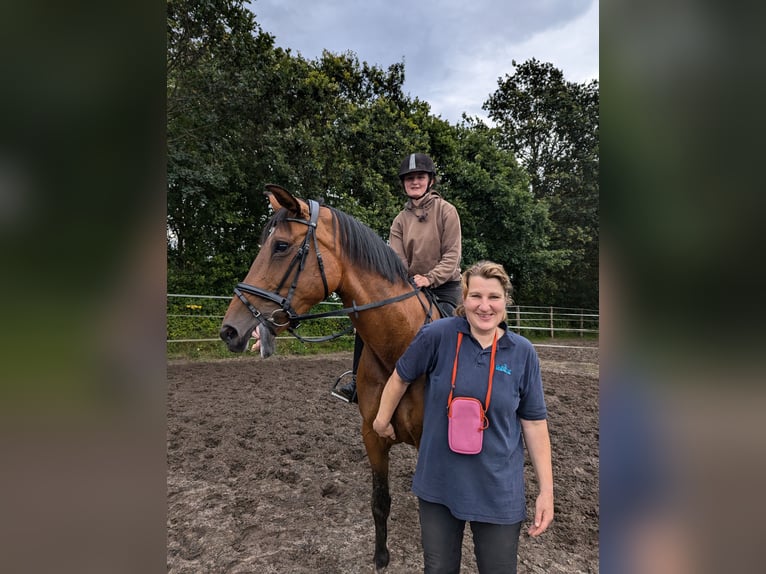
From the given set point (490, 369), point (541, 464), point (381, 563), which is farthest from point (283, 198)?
point (381, 563)

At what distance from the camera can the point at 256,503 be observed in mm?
3602

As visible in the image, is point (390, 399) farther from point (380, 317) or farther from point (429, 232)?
point (429, 232)

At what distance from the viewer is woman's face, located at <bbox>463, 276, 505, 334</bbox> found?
1800mm

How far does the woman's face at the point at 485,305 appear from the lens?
180 cm

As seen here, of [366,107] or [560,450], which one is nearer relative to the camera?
[560,450]

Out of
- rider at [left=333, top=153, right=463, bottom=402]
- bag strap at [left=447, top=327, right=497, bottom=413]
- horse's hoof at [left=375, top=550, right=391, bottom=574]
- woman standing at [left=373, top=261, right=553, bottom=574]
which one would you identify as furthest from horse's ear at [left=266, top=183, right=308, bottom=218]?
horse's hoof at [left=375, top=550, right=391, bottom=574]

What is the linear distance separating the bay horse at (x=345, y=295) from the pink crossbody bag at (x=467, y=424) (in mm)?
828

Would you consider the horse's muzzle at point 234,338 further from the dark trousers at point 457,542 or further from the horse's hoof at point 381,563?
the horse's hoof at point 381,563

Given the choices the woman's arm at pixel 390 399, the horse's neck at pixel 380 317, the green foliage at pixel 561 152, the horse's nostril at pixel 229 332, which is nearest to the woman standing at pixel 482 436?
the woman's arm at pixel 390 399

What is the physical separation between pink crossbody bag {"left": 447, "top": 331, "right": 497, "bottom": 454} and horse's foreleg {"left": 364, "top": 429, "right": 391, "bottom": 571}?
3.90ft
